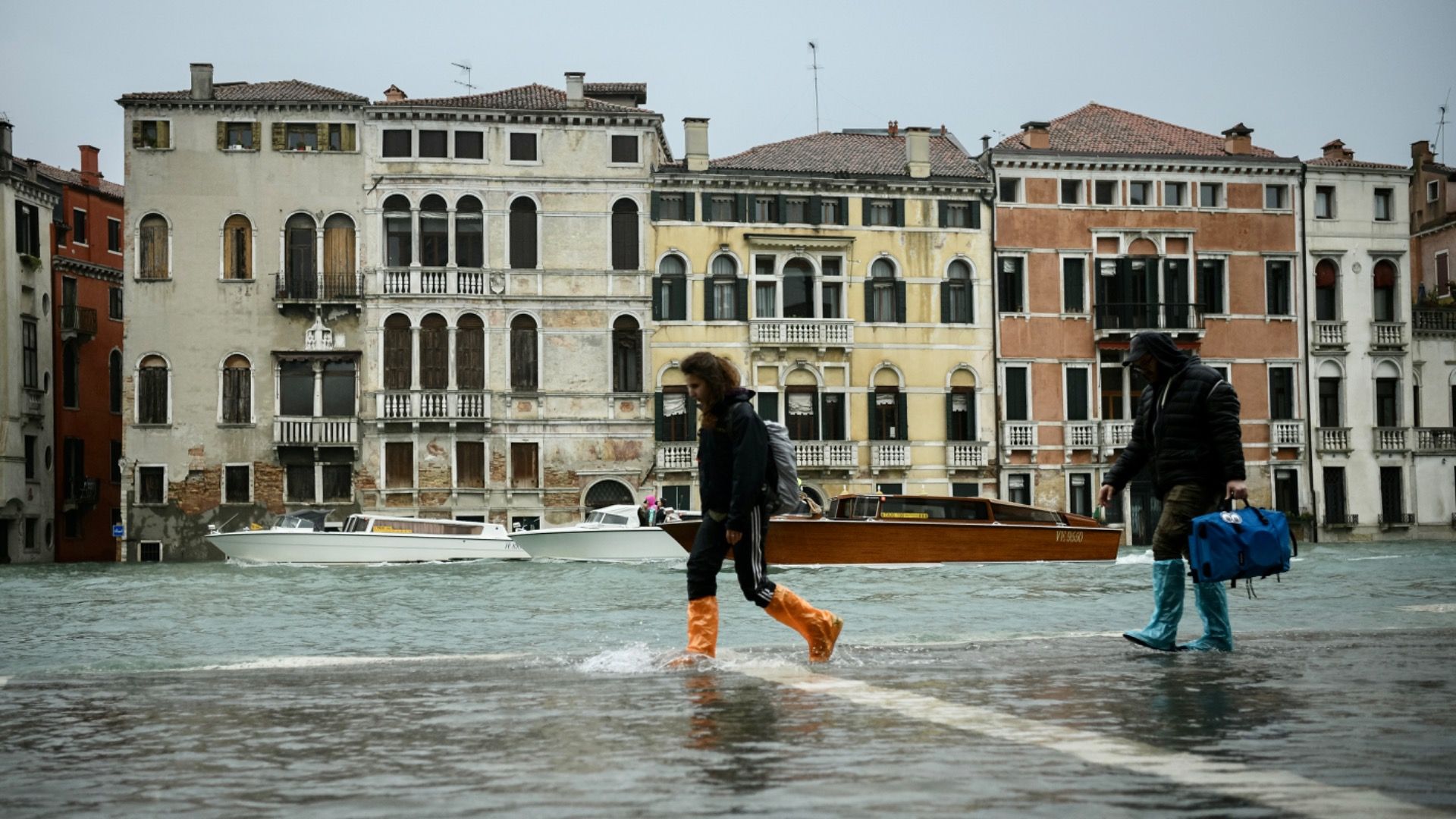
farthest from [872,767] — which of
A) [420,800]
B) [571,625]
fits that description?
[571,625]

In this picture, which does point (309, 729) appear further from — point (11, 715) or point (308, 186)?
point (308, 186)

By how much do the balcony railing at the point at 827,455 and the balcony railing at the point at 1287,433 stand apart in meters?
12.0

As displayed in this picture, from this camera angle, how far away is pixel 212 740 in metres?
5.55

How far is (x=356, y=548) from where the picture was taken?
37406mm

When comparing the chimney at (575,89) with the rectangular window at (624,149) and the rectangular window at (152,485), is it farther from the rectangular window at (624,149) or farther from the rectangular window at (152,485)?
the rectangular window at (152,485)

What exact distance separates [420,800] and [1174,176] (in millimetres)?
45000

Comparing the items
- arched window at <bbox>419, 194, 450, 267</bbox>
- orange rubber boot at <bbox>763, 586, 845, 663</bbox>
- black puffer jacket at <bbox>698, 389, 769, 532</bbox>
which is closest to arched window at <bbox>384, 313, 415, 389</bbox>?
arched window at <bbox>419, 194, 450, 267</bbox>

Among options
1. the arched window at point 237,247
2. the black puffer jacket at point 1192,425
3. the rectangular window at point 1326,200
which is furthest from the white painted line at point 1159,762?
the rectangular window at point 1326,200

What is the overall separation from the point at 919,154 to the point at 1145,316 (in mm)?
7627

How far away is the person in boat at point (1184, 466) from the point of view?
8.31 metres

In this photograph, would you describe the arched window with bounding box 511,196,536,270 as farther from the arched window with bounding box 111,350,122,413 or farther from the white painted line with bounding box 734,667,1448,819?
the white painted line with bounding box 734,667,1448,819

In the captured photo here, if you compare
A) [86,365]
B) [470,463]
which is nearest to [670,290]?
[470,463]

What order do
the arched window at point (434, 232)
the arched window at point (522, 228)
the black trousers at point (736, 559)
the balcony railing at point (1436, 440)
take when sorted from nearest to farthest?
the black trousers at point (736, 559), the arched window at point (434, 232), the arched window at point (522, 228), the balcony railing at point (1436, 440)

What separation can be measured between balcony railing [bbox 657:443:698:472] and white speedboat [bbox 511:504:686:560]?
541cm
